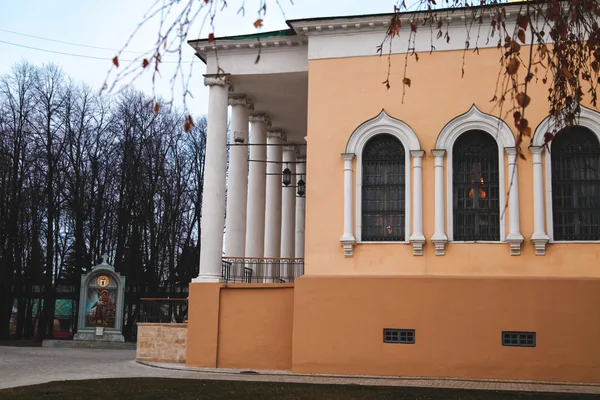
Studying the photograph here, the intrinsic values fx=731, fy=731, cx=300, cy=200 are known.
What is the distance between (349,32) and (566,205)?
699 cm

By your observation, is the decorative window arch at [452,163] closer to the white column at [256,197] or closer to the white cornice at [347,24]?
the white cornice at [347,24]

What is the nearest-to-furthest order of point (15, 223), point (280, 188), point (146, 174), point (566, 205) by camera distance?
point (566, 205)
point (280, 188)
point (15, 223)
point (146, 174)

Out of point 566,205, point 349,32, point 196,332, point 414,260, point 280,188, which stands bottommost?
point 196,332

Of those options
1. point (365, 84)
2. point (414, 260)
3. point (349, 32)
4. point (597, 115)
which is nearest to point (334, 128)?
point (365, 84)

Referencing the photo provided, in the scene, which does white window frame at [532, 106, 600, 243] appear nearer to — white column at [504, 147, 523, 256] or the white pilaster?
white column at [504, 147, 523, 256]

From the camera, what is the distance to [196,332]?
62.7 feet

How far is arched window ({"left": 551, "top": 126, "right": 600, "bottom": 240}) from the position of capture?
17.3m

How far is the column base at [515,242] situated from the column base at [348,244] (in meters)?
3.73

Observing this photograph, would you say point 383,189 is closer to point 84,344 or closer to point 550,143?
point 550,143

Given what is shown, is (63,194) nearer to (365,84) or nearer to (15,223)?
(15,223)

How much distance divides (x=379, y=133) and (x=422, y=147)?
3.79ft

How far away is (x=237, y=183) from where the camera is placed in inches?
877

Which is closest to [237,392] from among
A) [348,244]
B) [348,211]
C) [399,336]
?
[399,336]

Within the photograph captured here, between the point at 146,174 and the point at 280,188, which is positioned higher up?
the point at 146,174
